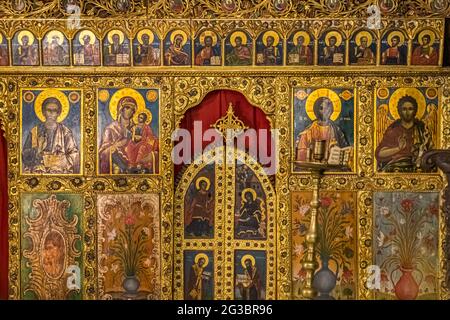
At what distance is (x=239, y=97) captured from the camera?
27.3 ft

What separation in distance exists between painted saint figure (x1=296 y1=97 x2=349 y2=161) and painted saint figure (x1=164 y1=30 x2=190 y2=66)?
5.17ft

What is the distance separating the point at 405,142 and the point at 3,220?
472cm

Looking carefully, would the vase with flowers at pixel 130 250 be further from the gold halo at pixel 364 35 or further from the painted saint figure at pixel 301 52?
the gold halo at pixel 364 35

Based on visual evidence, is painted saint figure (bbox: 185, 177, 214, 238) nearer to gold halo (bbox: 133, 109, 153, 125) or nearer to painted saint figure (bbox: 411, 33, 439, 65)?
gold halo (bbox: 133, 109, 153, 125)

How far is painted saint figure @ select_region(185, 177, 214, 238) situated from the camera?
833 centimetres

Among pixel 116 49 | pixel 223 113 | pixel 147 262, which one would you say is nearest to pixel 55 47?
pixel 116 49

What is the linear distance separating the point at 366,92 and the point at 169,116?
7.46 ft

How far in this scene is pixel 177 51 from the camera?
8203 mm

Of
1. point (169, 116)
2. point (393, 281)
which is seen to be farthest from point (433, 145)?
point (169, 116)

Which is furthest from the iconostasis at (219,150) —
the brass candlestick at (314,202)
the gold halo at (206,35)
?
the brass candlestick at (314,202)

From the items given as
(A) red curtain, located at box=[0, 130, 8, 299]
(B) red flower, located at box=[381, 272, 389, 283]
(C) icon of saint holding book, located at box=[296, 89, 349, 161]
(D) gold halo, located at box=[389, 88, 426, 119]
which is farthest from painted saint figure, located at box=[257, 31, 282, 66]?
(A) red curtain, located at box=[0, 130, 8, 299]

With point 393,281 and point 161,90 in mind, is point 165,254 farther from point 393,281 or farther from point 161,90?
point 393,281

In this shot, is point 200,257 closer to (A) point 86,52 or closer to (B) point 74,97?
(B) point 74,97

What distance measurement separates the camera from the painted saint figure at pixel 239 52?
26.8 feet
